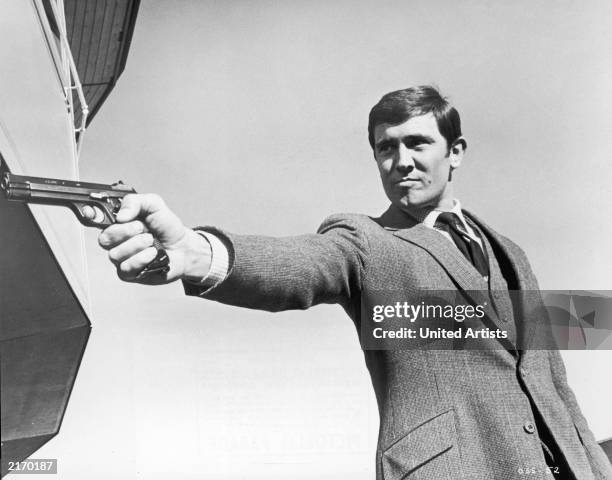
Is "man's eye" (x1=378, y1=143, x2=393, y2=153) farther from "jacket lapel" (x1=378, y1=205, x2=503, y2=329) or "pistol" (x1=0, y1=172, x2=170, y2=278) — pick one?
"pistol" (x1=0, y1=172, x2=170, y2=278)

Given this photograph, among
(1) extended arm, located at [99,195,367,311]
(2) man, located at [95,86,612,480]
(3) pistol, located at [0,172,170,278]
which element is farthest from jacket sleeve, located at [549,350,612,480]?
(3) pistol, located at [0,172,170,278]

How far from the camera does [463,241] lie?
0.93 m

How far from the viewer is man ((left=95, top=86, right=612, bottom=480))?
0.61 meters

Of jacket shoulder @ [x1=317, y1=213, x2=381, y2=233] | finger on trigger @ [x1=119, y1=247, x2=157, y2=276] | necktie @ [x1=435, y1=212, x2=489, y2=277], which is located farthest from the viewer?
necktie @ [x1=435, y1=212, x2=489, y2=277]

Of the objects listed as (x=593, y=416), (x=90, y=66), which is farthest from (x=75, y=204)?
(x=90, y=66)

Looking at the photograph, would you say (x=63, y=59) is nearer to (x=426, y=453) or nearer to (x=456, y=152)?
(x=456, y=152)

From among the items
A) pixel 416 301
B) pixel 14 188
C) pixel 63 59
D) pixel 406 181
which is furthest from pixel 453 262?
pixel 63 59

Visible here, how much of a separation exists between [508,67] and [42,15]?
3.67 ft

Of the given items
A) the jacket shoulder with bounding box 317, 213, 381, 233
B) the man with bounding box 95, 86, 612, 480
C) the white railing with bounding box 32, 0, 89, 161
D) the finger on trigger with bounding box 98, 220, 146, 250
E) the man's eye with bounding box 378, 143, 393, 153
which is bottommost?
the man with bounding box 95, 86, 612, 480

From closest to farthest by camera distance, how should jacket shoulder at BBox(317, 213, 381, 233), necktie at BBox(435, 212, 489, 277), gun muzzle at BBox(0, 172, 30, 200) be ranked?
gun muzzle at BBox(0, 172, 30, 200) < jacket shoulder at BBox(317, 213, 381, 233) < necktie at BBox(435, 212, 489, 277)

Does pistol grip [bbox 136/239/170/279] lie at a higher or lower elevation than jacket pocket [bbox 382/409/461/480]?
higher

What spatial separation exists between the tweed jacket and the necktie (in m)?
0.05

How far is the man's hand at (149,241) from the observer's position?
21.1 inches

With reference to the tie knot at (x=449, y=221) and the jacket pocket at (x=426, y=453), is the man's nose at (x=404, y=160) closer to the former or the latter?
the tie knot at (x=449, y=221)
